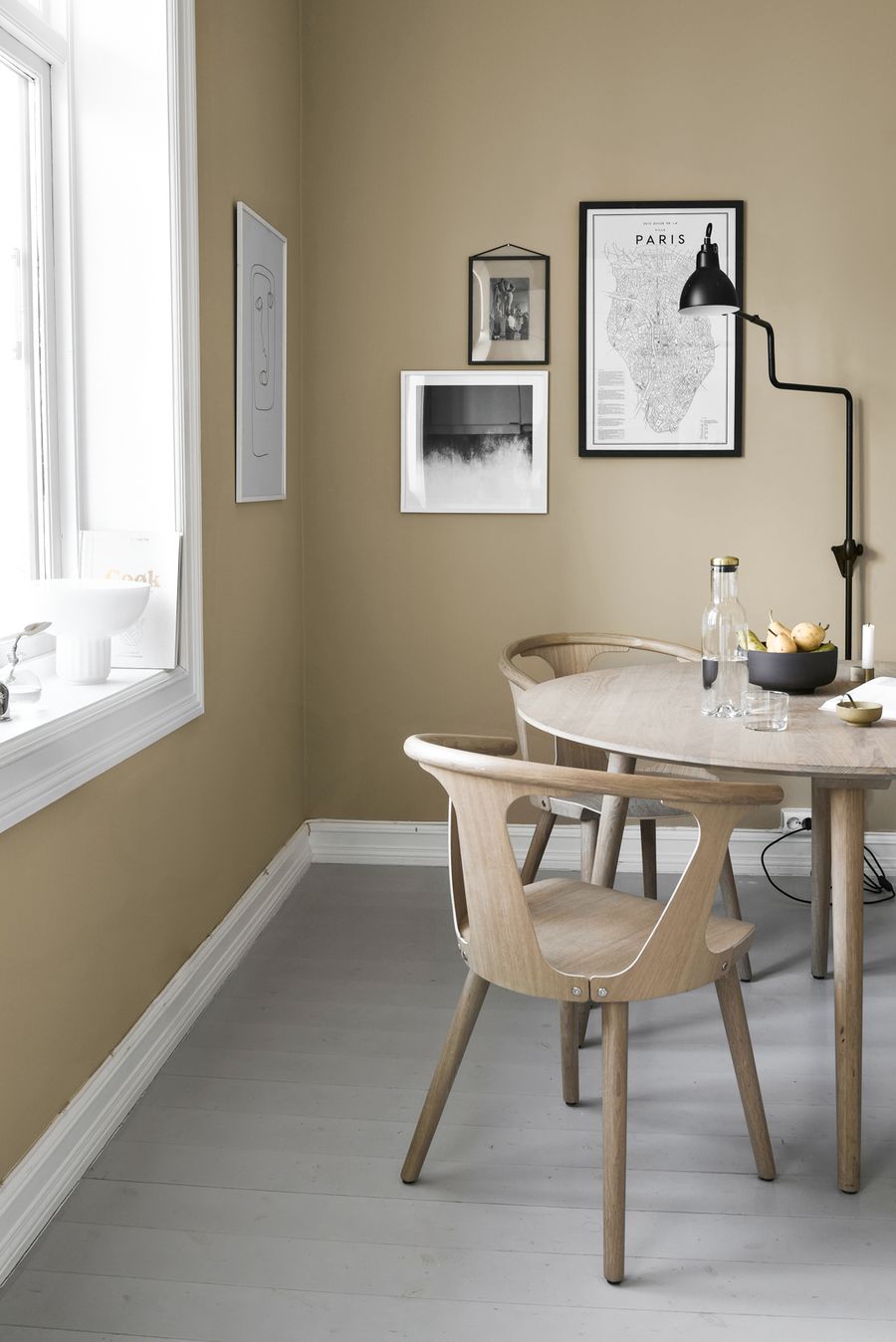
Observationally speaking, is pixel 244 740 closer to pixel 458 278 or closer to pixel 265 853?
pixel 265 853

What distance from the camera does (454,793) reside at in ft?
5.99

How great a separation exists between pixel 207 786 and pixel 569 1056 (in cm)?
106

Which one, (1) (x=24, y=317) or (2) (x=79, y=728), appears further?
(1) (x=24, y=317)

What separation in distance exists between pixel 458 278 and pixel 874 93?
1277mm

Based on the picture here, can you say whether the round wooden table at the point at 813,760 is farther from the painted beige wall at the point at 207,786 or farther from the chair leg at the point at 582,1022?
the painted beige wall at the point at 207,786

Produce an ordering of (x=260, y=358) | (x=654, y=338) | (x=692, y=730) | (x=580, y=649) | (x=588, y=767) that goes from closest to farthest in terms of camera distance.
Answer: (x=692, y=730)
(x=588, y=767)
(x=260, y=358)
(x=580, y=649)
(x=654, y=338)

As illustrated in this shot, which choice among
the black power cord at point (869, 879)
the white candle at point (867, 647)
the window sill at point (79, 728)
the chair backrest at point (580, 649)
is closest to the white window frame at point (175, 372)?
the window sill at point (79, 728)

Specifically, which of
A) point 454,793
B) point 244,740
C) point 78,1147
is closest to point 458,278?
point 244,740

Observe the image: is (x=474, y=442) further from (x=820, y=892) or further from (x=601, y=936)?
(x=601, y=936)

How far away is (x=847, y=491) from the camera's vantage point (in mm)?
3457

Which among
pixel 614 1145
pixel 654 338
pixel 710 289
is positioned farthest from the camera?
pixel 654 338

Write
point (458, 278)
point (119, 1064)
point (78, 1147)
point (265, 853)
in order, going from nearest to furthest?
1. point (78, 1147)
2. point (119, 1064)
3. point (265, 853)
4. point (458, 278)

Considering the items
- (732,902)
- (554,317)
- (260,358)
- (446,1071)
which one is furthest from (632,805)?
(554,317)

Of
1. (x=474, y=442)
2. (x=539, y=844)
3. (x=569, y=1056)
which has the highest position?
(x=474, y=442)
